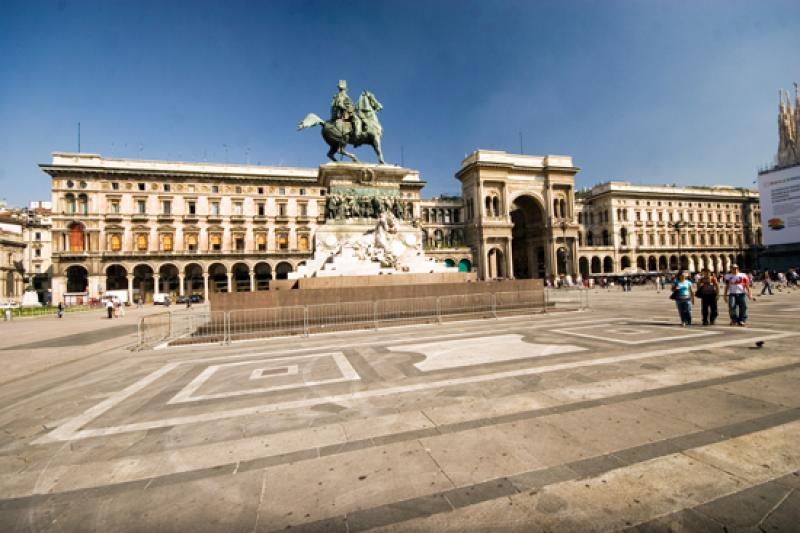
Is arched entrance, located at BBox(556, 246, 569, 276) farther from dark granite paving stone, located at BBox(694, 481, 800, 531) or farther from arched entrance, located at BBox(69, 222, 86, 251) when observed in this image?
arched entrance, located at BBox(69, 222, 86, 251)

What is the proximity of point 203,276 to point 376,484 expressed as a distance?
184 ft

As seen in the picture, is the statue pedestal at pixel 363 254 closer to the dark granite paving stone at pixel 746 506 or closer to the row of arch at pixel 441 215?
the dark granite paving stone at pixel 746 506

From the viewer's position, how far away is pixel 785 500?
2.21 m

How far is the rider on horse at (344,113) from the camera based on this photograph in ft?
56.9

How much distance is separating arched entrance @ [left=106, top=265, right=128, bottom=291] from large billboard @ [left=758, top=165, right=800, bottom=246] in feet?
271

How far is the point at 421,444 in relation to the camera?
3.25 m

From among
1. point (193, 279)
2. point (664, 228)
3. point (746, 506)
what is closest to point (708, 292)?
point (746, 506)

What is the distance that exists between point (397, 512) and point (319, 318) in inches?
378

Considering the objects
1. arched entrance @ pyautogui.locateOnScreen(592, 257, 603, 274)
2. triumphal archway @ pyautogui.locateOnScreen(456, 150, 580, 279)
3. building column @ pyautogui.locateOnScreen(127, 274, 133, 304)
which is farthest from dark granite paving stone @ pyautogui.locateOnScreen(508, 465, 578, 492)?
arched entrance @ pyautogui.locateOnScreen(592, 257, 603, 274)

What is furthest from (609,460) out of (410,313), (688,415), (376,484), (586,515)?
(410,313)

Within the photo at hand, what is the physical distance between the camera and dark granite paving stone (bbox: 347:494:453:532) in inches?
85.3

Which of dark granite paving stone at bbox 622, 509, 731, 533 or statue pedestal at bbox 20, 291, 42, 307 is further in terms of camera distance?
statue pedestal at bbox 20, 291, 42, 307

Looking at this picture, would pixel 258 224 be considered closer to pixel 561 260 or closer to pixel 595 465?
pixel 561 260

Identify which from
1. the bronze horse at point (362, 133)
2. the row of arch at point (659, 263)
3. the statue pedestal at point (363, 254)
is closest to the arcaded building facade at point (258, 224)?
the row of arch at point (659, 263)
